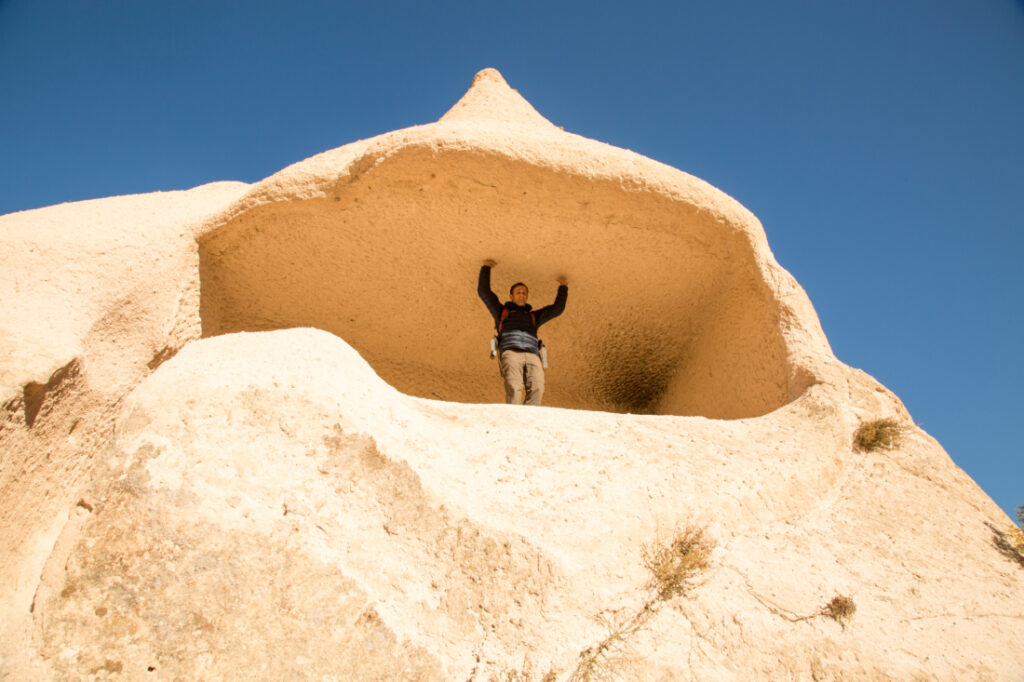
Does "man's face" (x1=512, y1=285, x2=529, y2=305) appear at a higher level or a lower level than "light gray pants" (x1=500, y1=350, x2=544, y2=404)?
higher

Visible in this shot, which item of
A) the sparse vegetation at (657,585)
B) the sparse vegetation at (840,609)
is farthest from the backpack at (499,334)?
the sparse vegetation at (840,609)

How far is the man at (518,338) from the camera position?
364 cm

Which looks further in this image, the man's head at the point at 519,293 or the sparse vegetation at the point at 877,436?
the man's head at the point at 519,293

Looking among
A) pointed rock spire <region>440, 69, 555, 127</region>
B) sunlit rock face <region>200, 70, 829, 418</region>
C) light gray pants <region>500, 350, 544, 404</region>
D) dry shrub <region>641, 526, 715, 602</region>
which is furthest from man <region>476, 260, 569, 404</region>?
dry shrub <region>641, 526, 715, 602</region>

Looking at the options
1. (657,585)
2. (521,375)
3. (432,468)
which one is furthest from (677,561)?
(521,375)

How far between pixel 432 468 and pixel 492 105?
3272 millimetres

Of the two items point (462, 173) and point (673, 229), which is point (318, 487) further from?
point (673, 229)

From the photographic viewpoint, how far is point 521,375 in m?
3.67

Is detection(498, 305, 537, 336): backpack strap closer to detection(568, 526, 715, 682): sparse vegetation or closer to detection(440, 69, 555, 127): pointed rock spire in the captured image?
detection(440, 69, 555, 127): pointed rock spire

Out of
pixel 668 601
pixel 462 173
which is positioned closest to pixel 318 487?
pixel 668 601

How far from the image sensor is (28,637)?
179cm

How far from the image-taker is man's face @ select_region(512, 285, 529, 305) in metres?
3.91

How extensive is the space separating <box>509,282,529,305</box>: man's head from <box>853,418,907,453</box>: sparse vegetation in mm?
1912

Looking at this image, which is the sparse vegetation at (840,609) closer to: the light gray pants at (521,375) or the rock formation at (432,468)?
the rock formation at (432,468)
